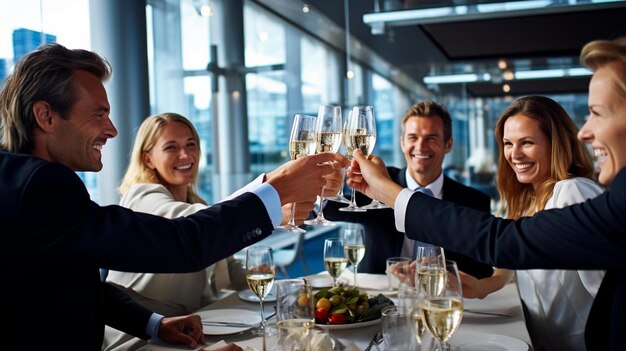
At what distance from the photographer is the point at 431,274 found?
4.91 feet

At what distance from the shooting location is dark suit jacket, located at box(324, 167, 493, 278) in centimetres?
310

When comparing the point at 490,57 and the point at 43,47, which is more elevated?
the point at 490,57

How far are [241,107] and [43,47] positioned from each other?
481cm

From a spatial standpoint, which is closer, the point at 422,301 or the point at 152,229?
the point at 422,301

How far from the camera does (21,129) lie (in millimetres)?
1646

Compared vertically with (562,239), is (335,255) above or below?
below

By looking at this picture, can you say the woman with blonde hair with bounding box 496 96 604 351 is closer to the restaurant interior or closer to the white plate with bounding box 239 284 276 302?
the white plate with bounding box 239 284 276 302

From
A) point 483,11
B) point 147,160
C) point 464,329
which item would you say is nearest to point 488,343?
point 464,329

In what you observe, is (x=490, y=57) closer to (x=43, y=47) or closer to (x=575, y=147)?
(x=575, y=147)

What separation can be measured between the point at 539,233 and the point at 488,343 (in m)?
0.49

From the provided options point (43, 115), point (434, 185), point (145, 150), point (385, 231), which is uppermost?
point (43, 115)

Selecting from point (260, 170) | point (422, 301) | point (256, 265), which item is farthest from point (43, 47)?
point (260, 170)

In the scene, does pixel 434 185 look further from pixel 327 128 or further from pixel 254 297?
pixel 327 128

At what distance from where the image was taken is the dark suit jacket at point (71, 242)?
4.61 feet
